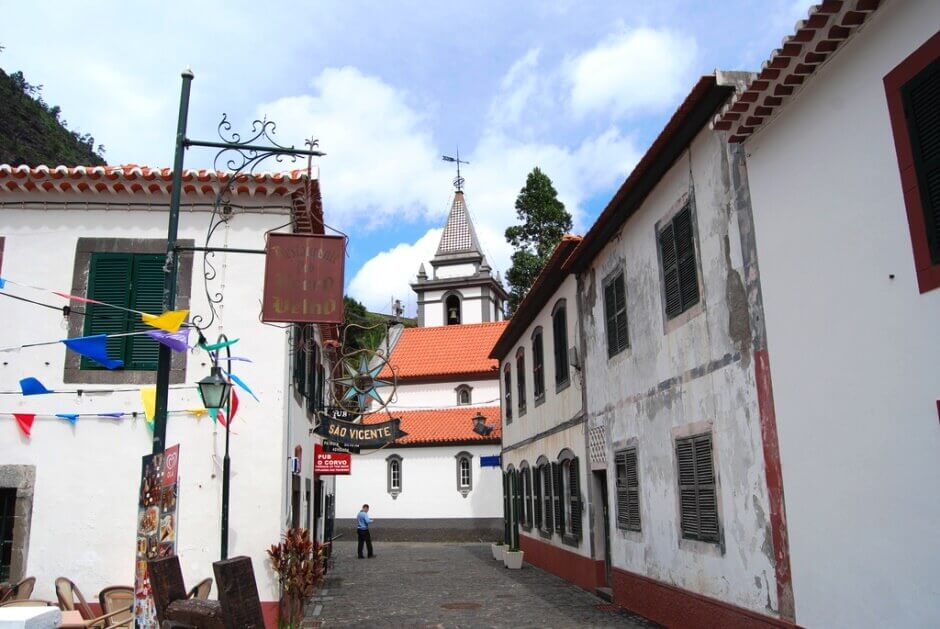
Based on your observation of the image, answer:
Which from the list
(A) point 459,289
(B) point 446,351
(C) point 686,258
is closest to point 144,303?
(C) point 686,258

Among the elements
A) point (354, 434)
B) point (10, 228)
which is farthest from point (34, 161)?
point (354, 434)

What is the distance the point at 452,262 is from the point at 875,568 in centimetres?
4089

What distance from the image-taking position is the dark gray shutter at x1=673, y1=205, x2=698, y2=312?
9352mm

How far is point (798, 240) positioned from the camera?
269 inches

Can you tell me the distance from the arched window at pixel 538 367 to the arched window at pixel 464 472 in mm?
12567

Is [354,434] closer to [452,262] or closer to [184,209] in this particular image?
[184,209]

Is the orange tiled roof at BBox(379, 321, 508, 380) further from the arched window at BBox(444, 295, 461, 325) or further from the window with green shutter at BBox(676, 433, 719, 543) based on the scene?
the window with green shutter at BBox(676, 433, 719, 543)

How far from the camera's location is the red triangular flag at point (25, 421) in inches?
412

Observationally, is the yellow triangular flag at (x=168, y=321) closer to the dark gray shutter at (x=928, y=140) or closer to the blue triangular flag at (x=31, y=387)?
the blue triangular flag at (x=31, y=387)

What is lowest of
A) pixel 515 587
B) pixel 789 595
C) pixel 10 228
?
pixel 515 587

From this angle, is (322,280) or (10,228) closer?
(322,280)

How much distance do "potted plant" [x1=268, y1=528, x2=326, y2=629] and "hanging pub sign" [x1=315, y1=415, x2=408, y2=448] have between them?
1749 mm

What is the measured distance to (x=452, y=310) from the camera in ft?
149

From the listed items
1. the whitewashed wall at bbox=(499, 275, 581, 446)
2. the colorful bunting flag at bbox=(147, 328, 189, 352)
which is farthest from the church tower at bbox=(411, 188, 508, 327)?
the colorful bunting flag at bbox=(147, 328, 189, 352)
